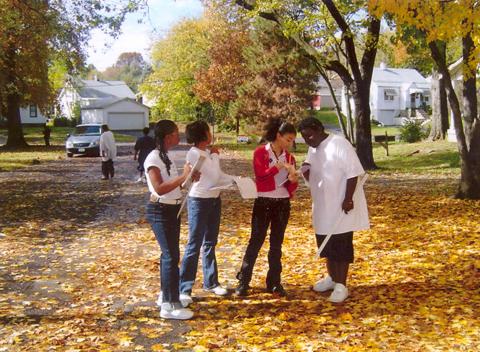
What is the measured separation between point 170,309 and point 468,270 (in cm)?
387

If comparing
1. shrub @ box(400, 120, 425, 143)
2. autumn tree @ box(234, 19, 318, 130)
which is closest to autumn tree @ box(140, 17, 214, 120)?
autumn tree @ box(234, 19, 318, 130)

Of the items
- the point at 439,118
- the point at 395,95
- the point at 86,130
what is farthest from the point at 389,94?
the point at 86,130

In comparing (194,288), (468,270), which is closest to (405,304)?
(468,270)

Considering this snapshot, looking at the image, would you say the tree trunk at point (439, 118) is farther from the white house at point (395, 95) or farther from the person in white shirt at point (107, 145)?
the white house at point (395, 95)

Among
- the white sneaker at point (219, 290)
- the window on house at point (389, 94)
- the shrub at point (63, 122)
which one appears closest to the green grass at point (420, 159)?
the white sneaker at point (219, 290)

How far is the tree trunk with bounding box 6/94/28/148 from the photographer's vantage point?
3912 centimetres

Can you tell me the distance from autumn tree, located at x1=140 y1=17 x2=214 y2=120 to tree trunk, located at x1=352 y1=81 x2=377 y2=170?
34761mm

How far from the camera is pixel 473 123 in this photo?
12695 mm

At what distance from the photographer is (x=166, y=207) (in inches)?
213

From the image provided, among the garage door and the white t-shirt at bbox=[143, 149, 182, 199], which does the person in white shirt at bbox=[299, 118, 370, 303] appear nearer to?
the white t-shirt at bbox=[143, 149, 182, 199]

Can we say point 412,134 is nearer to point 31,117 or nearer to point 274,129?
point 274,129

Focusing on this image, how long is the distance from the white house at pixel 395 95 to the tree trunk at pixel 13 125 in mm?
44927

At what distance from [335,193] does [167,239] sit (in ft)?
5.69

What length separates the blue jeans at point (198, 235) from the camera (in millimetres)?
5879
